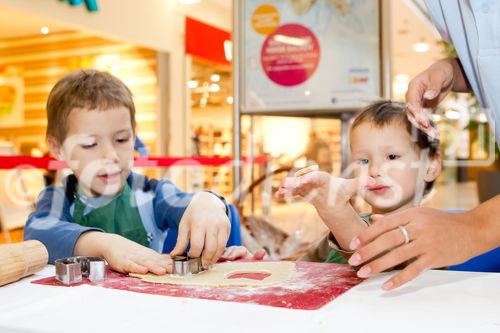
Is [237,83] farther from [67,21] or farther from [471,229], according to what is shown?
[67,21]

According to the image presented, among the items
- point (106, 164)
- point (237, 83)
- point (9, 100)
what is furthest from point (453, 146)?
point (106, 164)

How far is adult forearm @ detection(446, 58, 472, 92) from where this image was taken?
131cm

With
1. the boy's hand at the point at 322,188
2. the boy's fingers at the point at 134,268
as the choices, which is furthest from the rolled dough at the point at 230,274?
the boy's hand at the point at 322,188

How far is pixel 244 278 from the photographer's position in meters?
0.92

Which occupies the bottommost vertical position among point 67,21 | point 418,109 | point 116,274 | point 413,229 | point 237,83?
point 116,274

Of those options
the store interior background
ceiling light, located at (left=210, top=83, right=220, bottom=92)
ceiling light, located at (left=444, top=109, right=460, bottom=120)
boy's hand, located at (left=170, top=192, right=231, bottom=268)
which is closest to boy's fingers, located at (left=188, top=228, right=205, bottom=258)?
boy's hand, located at (left=170, top=192, right=231, bottom=268)

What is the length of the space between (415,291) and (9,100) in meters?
9.91

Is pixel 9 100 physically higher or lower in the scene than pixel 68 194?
higher

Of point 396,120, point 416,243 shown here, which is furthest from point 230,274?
point 396,120

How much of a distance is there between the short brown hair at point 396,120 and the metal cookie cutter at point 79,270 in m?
0.88

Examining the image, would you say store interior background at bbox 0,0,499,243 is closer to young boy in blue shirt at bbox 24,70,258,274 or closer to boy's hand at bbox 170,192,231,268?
young boy in blue shirt at bbox 24,70,258,274

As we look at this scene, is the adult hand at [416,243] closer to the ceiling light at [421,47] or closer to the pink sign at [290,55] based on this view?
the pink sign at [290,55]

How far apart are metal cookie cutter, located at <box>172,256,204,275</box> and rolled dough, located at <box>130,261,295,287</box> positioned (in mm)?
11

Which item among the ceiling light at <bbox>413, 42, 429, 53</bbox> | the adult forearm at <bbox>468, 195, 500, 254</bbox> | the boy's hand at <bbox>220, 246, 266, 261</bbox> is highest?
the ceiling light at <bbox>413, 42, 429, 53</bbox>
